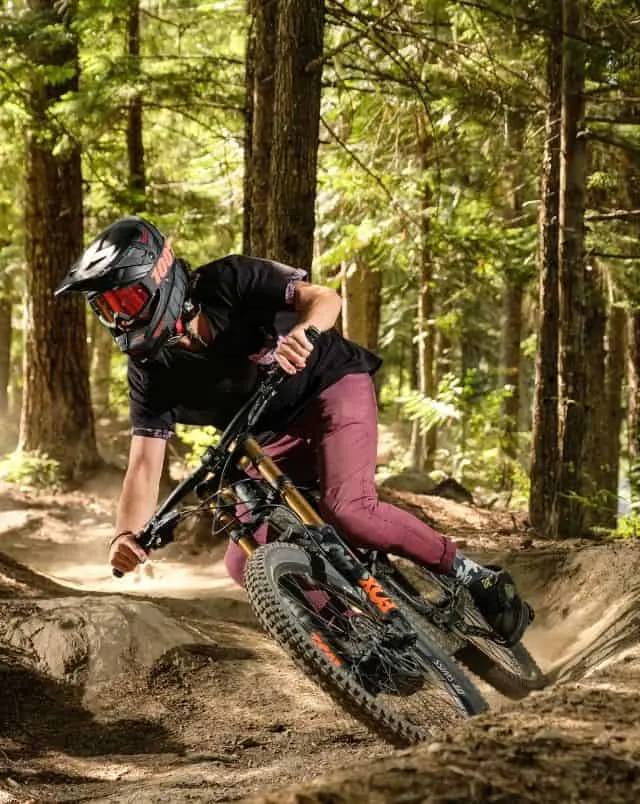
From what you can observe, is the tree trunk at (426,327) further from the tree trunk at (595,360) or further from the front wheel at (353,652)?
the front wheel at (353,652)

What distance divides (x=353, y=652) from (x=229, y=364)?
153 centimetres

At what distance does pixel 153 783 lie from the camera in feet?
12.1

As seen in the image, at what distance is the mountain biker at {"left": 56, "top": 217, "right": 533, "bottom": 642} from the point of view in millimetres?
3879

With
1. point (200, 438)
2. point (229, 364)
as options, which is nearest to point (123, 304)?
point (229, 364)

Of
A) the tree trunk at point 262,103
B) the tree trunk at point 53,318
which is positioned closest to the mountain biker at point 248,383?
the tree trunk at point 262,103

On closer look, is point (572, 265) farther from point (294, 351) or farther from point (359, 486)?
point (294, 351)

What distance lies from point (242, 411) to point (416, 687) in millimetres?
1491

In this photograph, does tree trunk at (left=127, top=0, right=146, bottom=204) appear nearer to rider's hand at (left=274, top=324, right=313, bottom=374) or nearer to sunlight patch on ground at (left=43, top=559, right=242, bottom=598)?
sunlight patch on ground at (left=43, top=559, right=242, bottom=598)

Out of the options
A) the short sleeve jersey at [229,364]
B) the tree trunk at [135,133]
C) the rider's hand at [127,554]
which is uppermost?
Result: the tree trunk at [135,133]

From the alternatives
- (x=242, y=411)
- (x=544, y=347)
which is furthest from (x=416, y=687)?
(x=544, y=347)

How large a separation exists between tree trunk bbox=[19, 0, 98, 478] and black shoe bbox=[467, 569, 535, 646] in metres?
9.68

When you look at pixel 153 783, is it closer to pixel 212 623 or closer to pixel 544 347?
pixel 212 623

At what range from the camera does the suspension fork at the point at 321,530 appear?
3.81m

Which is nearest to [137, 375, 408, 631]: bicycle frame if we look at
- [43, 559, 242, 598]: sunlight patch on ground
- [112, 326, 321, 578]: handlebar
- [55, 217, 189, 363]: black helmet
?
[112, 326, 321, 578]: handlebar
